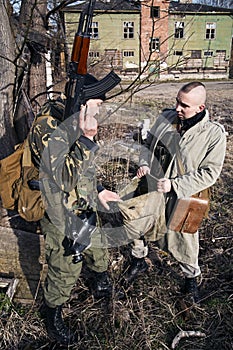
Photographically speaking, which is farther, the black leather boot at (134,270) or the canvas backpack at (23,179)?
the black leather boot at (134,270)

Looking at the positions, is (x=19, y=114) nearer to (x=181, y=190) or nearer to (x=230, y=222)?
(x=181, y=190)

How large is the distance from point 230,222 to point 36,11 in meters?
3.37

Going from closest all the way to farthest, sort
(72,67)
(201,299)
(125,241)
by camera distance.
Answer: (72,67)
(201,299)
(125,241)

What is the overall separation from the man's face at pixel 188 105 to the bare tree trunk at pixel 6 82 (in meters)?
1.53

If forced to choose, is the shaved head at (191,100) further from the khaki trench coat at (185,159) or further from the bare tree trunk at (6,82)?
the bare tree trunk at (6,82)

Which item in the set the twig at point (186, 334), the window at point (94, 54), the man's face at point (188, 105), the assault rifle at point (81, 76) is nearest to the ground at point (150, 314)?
the twig at point (186, 334)

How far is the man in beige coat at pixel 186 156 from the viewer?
8.14ft

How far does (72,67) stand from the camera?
6.66 feet

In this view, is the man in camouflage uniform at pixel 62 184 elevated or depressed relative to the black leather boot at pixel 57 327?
elevated

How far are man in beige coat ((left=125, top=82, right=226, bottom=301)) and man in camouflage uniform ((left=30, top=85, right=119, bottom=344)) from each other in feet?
1.77

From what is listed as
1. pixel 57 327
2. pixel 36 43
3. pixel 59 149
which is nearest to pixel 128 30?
pixel 36 43

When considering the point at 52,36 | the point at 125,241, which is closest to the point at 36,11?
the point at 52,36

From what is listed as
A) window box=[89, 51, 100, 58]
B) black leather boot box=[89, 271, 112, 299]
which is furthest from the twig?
window box=[89, 51, 100, 58]

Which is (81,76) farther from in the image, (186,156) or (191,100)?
(186,156)
